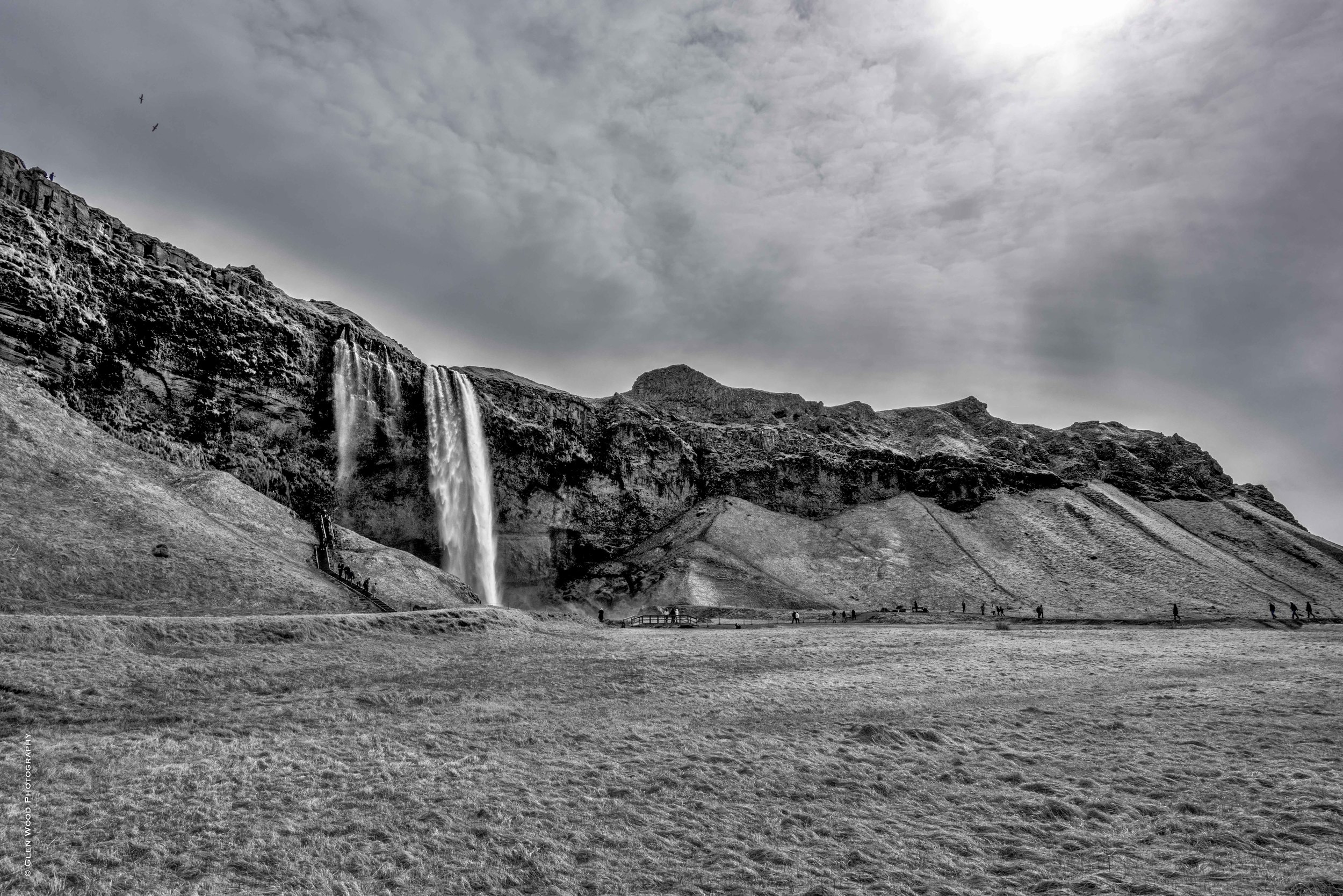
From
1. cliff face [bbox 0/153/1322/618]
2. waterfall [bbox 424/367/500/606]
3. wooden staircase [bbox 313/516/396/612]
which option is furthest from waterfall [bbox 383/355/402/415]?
wooden staircase [bbox 313/516/396/612]

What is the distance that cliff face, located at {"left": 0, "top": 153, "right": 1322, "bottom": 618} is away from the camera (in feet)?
144

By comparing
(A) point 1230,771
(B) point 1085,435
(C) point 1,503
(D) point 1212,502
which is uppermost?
(B) point 1085,435

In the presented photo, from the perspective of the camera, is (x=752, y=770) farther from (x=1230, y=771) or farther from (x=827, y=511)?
(x=827, y=511)

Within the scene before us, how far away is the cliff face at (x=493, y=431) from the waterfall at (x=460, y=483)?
1748mm

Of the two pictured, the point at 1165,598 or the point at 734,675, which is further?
the point at 1165,598

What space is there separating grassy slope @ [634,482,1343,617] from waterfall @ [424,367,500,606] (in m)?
17.5

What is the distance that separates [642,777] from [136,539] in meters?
31.1

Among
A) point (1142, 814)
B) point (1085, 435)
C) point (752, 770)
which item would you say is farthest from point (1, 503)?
point (1085, 435)

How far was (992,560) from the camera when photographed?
81812 mm

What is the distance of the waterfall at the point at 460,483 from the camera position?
63656mm

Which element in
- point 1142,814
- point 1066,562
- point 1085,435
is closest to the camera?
point 1142,814

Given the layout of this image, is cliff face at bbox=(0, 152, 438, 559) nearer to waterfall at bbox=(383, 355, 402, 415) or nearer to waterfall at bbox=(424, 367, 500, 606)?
waterfall at bbox=(383, 355, 402, 415)

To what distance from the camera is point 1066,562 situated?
Result: 81625 mm

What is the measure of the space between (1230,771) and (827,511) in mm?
87166
